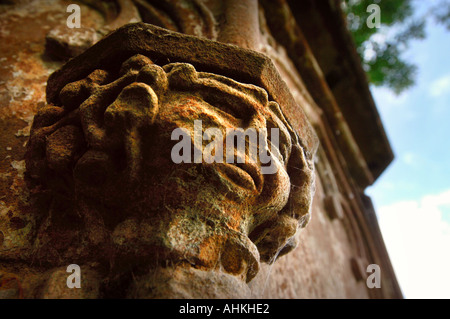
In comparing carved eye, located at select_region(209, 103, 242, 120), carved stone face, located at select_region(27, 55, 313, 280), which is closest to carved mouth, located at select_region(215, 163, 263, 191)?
carved stone face, located at select_region(27, 55, 313, 280)

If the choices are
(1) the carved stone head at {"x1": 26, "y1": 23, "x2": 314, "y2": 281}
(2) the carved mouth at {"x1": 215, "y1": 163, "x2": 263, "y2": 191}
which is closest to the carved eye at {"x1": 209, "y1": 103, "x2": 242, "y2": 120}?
(1) the carved stone head at {"x1": 26, "y1": 23, "x2": 314, "y2": 281}

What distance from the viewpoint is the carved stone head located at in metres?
0.80

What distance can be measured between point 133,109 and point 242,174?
0.28 m

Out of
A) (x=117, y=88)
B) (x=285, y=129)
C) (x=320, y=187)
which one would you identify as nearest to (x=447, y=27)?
(x=320, y=187)

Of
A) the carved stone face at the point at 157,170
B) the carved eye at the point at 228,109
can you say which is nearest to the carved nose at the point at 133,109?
the carved stone face at the point at 157,170

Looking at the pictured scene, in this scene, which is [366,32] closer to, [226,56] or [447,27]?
[447,27]

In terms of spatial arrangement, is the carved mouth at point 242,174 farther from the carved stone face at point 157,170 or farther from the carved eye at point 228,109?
the carved eye at point 228,109

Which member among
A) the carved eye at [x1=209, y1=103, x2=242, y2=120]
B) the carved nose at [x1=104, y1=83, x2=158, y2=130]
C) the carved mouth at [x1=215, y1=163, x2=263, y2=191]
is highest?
the carved eye at [x1=209, y1=103, x2=242, y2=120]

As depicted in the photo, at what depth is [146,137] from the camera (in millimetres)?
869

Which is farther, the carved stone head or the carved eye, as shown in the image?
the carved eye

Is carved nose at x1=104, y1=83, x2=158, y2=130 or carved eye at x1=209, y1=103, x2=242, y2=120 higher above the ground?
carved eye at x1=209, y1=103, x2=242, y2=120

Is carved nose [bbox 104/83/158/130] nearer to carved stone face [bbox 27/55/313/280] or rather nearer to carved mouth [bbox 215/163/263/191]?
carved stone face [bbox 27/55/313/280]

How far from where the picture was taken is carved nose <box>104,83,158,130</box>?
830mm

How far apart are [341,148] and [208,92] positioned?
2.68 meters
